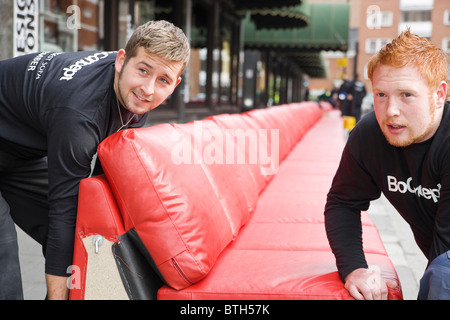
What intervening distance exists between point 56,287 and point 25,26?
9.03 feet

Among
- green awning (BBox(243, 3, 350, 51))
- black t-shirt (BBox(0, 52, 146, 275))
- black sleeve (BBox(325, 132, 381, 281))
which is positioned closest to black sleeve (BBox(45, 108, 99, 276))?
black t-shirt (BBox(0, 52, 146, 275))

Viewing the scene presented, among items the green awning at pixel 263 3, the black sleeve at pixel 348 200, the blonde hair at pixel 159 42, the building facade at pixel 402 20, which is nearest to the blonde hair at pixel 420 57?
the black sleeve at pixel 348 200

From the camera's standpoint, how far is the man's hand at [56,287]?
5.82ft

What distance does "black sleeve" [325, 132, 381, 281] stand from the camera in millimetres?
1825

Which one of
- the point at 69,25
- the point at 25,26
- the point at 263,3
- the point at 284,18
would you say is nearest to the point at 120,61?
the point at 25,26

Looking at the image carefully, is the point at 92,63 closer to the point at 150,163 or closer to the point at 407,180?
the point at 150,163

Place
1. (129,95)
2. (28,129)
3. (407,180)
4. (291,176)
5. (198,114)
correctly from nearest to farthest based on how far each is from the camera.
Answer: (407,180)
(129,95)
(28,129)
(291,176)
(198,114)

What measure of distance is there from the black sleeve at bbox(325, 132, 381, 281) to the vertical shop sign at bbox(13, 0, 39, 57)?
115 inches

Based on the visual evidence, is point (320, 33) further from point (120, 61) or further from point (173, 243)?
point (173, 243)

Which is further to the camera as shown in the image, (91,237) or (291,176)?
(291,176)

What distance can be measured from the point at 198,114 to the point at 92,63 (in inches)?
274

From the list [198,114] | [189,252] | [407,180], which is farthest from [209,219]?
[198,114]

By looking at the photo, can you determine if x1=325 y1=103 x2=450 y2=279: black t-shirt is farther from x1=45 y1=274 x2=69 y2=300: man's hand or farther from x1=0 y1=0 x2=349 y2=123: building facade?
x1=0 y1=0 x2=349 y2=123: building facade

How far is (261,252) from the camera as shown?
87.6 inches
